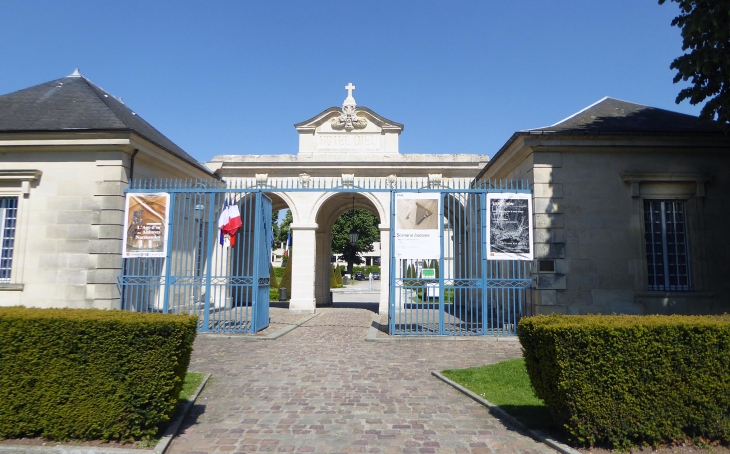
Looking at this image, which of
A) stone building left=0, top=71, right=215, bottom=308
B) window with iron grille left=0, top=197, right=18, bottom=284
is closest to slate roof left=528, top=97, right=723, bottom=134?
stone building left=0, top=71, right=215, bottom=308

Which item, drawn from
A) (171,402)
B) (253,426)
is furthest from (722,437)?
(171,402)

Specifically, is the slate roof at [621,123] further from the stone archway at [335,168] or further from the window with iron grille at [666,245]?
the stone archway at [335,168]

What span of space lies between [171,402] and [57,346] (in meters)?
1.15

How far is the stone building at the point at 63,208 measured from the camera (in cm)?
1056

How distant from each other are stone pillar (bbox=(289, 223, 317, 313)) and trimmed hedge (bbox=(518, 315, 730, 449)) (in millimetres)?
13797

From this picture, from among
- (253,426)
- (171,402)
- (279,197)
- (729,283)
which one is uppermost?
(279,197)

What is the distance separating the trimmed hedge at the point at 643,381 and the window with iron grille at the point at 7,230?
11.5 m

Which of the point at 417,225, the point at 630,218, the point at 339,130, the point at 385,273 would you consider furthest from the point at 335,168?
the point at 630,218

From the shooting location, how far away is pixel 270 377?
23.4ft

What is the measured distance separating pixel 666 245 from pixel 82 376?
10958mm

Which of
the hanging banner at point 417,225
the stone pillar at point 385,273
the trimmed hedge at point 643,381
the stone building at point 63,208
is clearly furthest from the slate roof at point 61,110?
the trimmed hedge at point 643,381

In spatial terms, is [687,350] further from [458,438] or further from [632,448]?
[458,438]

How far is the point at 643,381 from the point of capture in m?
4.35

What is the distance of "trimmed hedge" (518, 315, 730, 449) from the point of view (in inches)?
171
